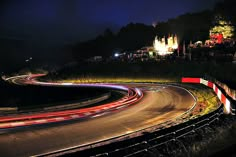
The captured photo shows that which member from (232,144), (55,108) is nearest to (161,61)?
(55,108)

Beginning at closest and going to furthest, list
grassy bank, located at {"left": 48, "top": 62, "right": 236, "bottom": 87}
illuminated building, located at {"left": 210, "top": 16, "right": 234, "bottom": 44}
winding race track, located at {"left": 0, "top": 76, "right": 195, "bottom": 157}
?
winding race track, located at {"left": 0, "top": 76, "right": 195, "bottom": 157}
grassy bank, located at {"left": 48, "top": 62, "right": 236, "bottom": 87}
illuminated building, located at {"left": 210, "top": 16, "right": 234, "bottom": 44}

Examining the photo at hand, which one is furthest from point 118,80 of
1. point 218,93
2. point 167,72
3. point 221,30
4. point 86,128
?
point 221,30

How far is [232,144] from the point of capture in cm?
1470

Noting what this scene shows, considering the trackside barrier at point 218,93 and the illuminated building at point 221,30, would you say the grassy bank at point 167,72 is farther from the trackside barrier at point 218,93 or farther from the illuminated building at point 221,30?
the illuminated building at point 221,30

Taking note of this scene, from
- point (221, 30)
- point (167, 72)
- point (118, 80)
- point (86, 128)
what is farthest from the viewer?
point (221, 30)

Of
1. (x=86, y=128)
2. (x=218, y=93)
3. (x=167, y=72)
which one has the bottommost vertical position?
(x=167, y=72)

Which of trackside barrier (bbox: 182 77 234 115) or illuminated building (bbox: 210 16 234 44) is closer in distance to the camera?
trackside barrier (bbox: 182 77 234 115)

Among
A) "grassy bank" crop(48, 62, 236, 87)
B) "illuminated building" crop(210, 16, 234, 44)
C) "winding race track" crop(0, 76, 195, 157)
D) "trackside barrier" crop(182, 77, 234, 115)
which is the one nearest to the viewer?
"winding race track" crop(0, 76, 195, 157)

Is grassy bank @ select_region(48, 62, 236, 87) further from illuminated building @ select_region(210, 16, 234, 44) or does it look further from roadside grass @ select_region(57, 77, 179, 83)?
illuminated building @ select_region(210, 16, 234, 44)

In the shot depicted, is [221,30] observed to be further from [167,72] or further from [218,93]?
[218,93]

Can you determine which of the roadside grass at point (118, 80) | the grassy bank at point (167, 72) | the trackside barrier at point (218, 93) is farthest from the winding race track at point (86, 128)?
the roadside grass at point (118, 80)

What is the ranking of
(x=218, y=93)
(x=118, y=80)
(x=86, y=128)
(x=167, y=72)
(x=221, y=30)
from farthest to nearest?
(x=221, y=30), (x=167, y=72), (x=118, y=80), (x=218, y=93), (x=86, y=128)

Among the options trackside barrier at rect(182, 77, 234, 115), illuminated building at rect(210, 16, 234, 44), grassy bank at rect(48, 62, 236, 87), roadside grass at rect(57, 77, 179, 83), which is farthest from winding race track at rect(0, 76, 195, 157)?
illuminated building at rect(210, 16, 234, 44)

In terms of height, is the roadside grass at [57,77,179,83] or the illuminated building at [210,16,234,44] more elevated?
the illuminated building at [210,16,234,44]
